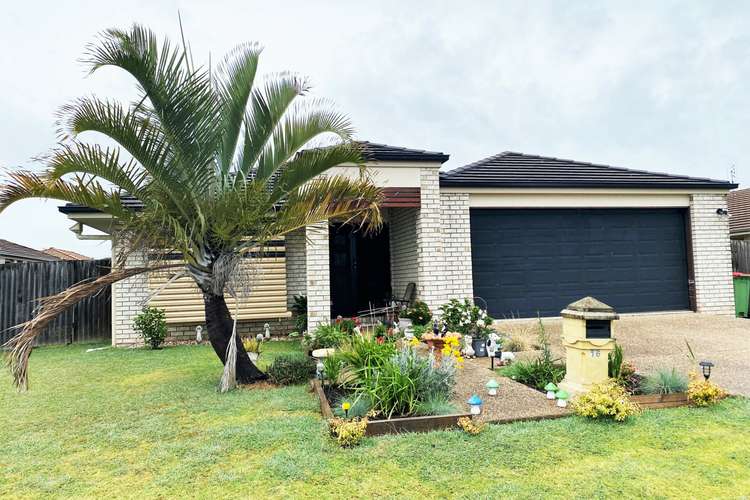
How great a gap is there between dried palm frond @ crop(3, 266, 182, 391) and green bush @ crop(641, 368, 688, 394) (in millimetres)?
5993

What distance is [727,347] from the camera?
7438 mm

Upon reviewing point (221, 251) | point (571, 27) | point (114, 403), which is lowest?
point (114, 403)

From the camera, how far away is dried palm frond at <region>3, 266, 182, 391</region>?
4430mm

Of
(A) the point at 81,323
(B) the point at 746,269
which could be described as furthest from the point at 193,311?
(B) the point at 746,269

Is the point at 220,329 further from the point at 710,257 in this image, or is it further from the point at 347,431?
the point at 710,257

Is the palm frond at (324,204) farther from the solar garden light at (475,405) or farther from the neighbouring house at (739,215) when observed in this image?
the neighbouring house at (739,215)

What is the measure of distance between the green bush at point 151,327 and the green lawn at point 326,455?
4361 millimetres

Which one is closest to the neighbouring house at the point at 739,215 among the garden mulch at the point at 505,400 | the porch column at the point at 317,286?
the garden mulch at the point at 505,400

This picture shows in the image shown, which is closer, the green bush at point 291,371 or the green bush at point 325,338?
the green bush at point 291,371

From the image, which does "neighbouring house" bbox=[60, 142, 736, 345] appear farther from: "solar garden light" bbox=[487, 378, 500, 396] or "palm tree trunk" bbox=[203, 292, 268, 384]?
"solar garden light" bbox=[487, 378, 500, 396]

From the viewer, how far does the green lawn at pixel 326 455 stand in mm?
2973

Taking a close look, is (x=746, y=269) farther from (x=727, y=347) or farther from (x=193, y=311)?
(x=193, y=311)

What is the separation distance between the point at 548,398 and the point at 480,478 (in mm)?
2035

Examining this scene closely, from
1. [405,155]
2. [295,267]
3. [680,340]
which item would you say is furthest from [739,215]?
[295,267]
